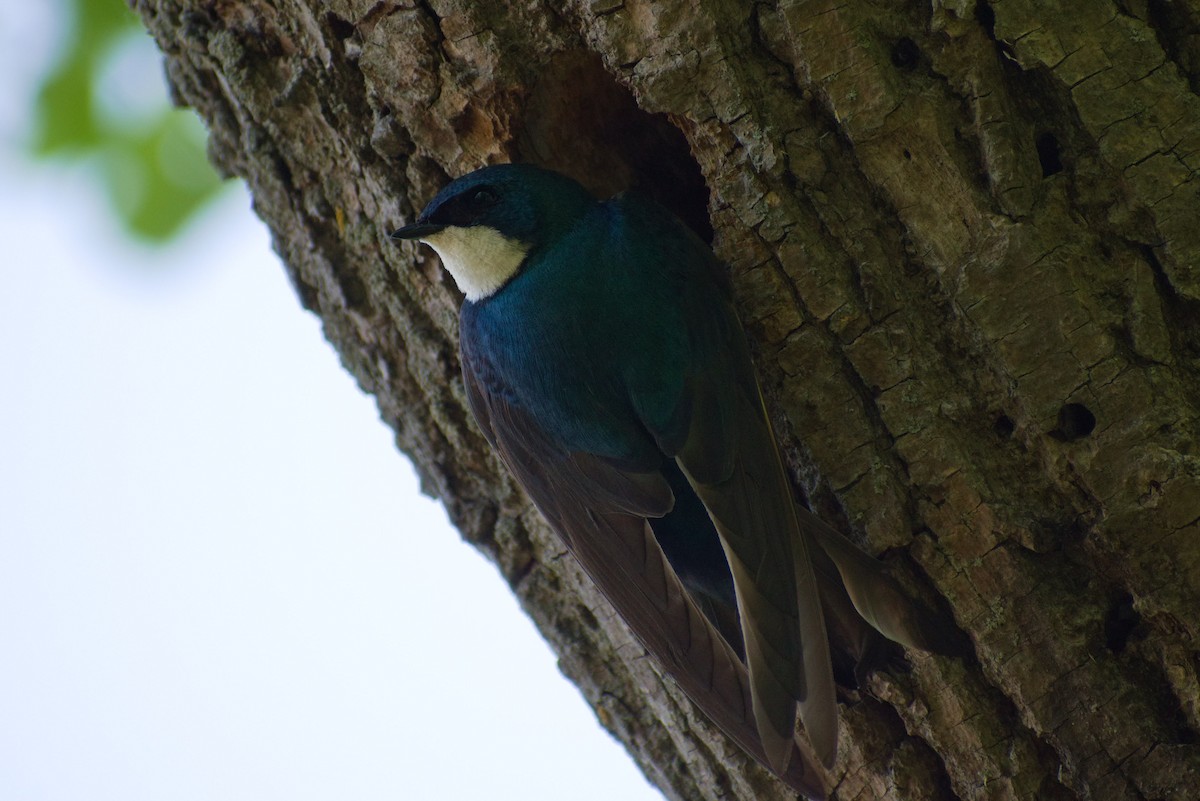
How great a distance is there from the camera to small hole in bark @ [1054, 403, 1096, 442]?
5.72ft

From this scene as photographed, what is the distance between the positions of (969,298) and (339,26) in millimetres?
1217

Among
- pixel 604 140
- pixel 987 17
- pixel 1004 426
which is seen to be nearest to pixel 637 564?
pixel 1004 426

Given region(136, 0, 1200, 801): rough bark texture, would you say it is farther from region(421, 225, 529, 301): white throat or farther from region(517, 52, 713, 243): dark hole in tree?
region(421, 225, 529, 301): white throat

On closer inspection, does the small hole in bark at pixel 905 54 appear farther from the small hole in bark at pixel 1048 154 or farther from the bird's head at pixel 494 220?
the bird's head at pixel 494 220

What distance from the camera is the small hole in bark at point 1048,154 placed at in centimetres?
177

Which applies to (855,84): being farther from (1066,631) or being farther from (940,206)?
(1066,631)

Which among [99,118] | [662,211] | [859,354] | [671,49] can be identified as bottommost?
[859,354]

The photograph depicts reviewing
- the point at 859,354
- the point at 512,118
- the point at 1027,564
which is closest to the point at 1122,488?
the point at 1027,564

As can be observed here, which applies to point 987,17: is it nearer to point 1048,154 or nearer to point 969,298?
point 1048,154

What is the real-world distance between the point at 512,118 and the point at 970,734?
1290mm

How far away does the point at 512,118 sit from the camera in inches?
85.6

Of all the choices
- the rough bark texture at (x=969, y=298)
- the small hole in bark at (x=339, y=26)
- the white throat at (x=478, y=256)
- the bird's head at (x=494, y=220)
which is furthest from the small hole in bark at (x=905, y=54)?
the small hole in bark at (x=339, y=26)

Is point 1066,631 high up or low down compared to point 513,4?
down

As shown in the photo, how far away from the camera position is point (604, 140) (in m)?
2.44
